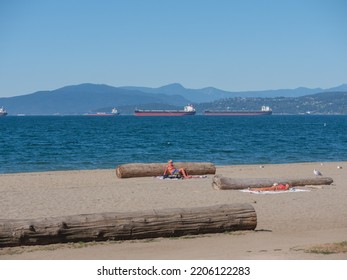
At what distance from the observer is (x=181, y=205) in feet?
48.9

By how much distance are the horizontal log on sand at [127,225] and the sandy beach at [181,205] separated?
0.15 m

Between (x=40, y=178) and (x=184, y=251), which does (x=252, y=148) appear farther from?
(x=184, y=251)

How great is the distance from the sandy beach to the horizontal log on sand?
146mm

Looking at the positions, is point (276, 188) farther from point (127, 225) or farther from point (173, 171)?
point (127, 225)

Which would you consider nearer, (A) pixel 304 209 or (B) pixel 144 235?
(B) pixel 144 235

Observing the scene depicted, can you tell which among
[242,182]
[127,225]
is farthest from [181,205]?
[127,225]

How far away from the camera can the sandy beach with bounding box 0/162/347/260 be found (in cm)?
966

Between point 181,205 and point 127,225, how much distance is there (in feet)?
14.8

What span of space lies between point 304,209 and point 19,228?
6930mm

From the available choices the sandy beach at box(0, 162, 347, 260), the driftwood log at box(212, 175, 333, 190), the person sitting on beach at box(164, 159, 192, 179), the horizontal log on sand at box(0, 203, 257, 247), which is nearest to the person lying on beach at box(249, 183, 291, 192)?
the driftwood log at box(212, 175, 333, 190)
